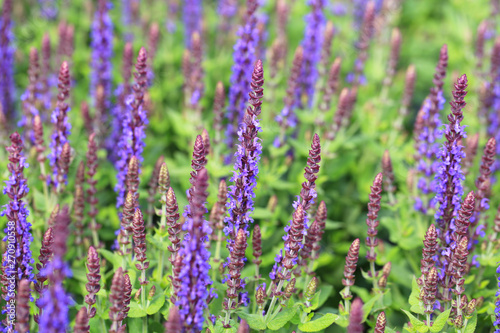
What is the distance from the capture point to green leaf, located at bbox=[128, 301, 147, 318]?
5164 millimetres

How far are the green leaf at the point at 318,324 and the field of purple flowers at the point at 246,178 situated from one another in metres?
0.01

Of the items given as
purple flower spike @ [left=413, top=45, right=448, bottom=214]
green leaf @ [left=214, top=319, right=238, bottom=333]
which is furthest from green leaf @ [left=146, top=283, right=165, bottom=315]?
purple flower spike @ [left=413, top=45, right=448, bottom=214]

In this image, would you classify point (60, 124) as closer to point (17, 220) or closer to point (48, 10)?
point (17, 220)

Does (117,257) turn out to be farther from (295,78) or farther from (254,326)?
(295,78)

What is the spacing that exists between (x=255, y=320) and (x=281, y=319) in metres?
0.25

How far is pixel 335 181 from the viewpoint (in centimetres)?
871

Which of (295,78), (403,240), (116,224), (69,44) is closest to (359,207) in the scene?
(403,240)

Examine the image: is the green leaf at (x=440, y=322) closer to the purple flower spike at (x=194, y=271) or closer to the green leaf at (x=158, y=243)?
the purple flower spike at (x=194, y=271)

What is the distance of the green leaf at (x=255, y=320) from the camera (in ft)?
17.2

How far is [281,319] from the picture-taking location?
526 cm

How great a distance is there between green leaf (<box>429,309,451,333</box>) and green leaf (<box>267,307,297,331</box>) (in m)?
1.34

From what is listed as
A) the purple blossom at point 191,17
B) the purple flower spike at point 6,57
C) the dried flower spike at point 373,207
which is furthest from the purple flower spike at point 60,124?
the purple blossom at point 191,17

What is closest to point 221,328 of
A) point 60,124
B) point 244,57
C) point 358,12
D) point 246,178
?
point 246,178

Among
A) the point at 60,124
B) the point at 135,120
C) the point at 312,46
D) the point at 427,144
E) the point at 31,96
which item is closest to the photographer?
the point at 135,120
